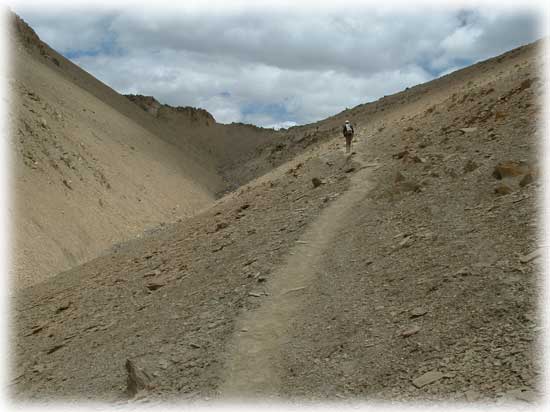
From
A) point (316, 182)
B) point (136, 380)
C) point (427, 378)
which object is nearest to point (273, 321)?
point (136, 380)

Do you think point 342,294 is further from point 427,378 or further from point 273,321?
point 427,378

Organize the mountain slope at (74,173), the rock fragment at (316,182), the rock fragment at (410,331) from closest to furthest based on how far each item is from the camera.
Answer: the rock fragment at (410,331) → the rock fragment at (316,182) → the mountain slope at (74,173)

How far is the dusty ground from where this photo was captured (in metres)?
7.29

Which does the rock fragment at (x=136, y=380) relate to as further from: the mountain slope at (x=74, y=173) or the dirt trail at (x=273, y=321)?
the mountain slope at (x=74, y=173)

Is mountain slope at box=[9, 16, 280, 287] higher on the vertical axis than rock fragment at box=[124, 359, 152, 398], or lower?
higher

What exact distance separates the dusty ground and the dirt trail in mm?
34

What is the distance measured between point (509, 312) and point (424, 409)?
1.93 m

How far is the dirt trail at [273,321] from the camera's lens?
7793 millimetres

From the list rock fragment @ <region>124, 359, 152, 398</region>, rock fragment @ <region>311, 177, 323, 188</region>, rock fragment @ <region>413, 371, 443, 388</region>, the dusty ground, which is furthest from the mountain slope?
rock fragment @ <region>413, 371, 443, 388</region>

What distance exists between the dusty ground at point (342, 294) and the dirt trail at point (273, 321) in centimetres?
3

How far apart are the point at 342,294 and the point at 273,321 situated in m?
1.25

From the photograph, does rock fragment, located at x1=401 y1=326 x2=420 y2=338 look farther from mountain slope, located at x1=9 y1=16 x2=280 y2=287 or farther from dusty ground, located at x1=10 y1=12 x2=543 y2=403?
mountain slope, located at x1=9 y1=16 x2=280 y2=287

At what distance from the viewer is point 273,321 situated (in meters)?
9.24

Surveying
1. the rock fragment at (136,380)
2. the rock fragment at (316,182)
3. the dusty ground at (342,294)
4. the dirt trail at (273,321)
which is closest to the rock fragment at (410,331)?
the dusty ground at (342,294)
